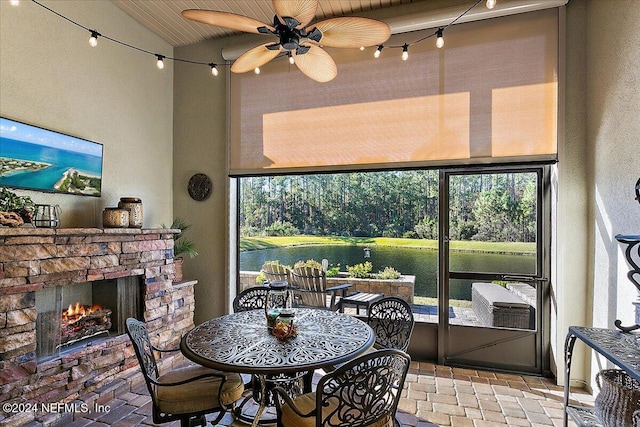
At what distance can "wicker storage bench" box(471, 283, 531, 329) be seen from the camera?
3512mm

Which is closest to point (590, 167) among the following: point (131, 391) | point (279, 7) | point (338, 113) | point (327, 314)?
point (338, 113)

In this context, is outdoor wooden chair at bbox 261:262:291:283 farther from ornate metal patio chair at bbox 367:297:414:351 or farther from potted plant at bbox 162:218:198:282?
ornate metal patio chair at bbox 367:297:414:351

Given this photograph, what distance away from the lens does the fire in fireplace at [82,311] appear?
2742 mm

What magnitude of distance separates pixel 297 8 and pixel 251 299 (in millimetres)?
2339

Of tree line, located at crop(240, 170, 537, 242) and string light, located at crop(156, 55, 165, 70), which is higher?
string light, located at crop(156, 55, 165, 70)

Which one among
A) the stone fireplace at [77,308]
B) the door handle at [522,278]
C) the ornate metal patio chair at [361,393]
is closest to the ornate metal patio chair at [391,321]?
the ornate metal patio chair at [361,393]

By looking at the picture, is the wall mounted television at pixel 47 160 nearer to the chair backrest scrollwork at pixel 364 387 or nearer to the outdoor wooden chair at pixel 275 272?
the outdoor wooden chair at pixel 275 272

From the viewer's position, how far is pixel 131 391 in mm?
3162

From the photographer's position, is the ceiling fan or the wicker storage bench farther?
the wicker storage bench

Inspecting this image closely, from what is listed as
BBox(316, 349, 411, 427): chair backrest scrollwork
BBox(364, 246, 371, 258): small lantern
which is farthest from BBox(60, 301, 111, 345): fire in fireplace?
BBox(364, 246, 371, 258): small lantern

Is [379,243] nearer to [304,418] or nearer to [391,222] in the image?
[391,222]

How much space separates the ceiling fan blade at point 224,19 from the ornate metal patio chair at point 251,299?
2.08 m

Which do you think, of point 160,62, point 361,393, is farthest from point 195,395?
point 160,62

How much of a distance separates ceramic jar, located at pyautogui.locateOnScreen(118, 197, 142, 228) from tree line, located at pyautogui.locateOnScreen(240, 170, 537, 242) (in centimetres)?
124
